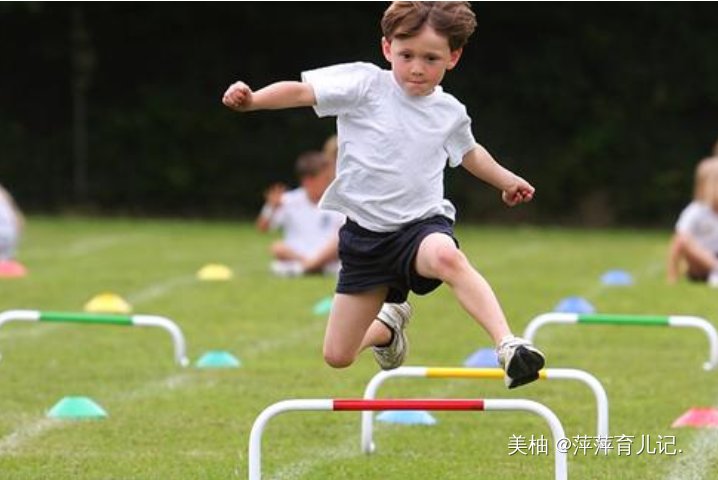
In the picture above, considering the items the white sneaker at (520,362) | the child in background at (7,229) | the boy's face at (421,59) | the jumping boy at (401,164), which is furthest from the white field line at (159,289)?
the white sneaker at (520,362)

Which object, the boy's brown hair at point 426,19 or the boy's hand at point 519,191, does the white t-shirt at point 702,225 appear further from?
the boy's brown hair at point 426,19

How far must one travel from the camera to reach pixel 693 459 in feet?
25.6

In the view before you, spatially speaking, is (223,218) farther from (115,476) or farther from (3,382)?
(115,476)

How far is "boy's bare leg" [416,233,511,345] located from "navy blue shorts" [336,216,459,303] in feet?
0.48

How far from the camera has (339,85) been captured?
22.5 feet

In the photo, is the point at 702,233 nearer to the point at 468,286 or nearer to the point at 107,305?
the point at 107,305

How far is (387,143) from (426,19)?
0.54m

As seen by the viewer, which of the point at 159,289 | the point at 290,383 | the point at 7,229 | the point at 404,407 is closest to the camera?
the point at 404,407

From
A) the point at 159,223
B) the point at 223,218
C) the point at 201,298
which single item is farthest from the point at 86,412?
the point at 223,218

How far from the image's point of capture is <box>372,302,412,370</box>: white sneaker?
299 inches

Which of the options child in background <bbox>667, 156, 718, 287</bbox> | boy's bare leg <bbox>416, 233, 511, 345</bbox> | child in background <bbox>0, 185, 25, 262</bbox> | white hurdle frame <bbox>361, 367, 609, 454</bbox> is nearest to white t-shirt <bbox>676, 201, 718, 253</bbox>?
child in background <bbox>667, 156, 718, 287</bbox>

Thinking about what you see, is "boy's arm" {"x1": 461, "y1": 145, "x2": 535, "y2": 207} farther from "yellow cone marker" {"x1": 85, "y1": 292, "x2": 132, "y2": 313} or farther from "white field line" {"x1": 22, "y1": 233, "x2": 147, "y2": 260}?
"white field line" {"x1": 22, "y1": 233, "x2": 147, "y2": 260}

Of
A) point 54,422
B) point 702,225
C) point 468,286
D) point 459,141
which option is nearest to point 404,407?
point 468,286

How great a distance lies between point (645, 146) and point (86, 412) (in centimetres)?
1988
